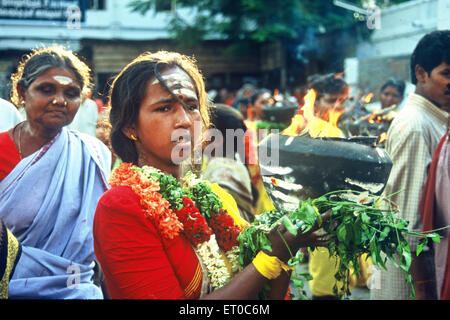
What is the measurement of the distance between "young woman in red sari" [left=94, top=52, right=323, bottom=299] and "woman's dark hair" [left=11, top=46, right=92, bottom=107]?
2.85 feet

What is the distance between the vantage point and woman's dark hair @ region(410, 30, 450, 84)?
3059 mm

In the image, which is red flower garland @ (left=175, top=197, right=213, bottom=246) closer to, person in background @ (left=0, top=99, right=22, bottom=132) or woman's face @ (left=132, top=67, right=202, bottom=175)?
woman's face @ (left=132, top=67, right=202, bottom=175)

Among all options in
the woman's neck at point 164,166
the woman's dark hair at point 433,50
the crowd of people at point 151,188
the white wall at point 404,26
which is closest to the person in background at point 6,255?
the crowd of people at point 151,188

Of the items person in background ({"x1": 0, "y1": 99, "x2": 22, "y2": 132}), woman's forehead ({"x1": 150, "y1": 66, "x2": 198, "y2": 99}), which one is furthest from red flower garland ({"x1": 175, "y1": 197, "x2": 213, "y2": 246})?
person in background ({"x1": 0, "y1": 99, "x2": 22, "y2": 132})

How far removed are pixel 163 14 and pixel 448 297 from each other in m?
18.4

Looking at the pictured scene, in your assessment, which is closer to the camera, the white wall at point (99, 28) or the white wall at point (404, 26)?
the white wall at point (404, 26)

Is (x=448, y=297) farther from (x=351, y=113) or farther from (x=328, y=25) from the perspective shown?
(x=328, y=25)

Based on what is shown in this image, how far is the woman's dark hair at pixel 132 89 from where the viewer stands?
1905 mm

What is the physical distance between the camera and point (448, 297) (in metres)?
2.61

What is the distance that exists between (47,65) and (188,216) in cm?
142

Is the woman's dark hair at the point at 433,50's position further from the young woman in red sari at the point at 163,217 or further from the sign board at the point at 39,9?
the sign board at the point at 39,9

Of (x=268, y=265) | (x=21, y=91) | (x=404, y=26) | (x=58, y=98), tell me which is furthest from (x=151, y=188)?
(x=404, y=26)

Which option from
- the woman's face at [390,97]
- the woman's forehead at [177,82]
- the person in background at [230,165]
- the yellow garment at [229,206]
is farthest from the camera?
the woman's face at [390,97]
